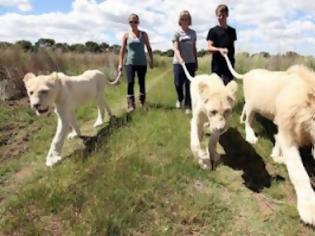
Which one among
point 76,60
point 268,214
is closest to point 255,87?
point 268,214

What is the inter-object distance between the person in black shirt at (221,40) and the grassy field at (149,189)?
1278 millimetres

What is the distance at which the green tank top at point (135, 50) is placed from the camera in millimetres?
10391

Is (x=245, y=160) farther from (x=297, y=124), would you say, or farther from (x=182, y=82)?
(x=182, y=82)

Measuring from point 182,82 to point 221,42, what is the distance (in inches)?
48.3

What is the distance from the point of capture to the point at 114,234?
5.38 m

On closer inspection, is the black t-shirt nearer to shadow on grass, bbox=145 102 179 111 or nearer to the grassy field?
the grassy field

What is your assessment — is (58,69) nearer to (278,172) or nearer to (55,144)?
(55,144)

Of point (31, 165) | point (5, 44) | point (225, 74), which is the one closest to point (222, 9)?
point (225, 74)

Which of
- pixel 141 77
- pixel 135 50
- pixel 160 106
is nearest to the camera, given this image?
pixel 135 50

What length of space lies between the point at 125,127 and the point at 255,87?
2.29 m

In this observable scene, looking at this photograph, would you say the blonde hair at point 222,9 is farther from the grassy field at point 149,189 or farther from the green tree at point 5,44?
the green tree at point 5,44

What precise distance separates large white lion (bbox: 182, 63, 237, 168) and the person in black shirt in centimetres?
198

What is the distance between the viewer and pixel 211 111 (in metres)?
6.54

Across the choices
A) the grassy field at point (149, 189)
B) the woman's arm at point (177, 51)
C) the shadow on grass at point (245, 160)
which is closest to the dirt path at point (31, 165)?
the grassy field at point (149, 189)
